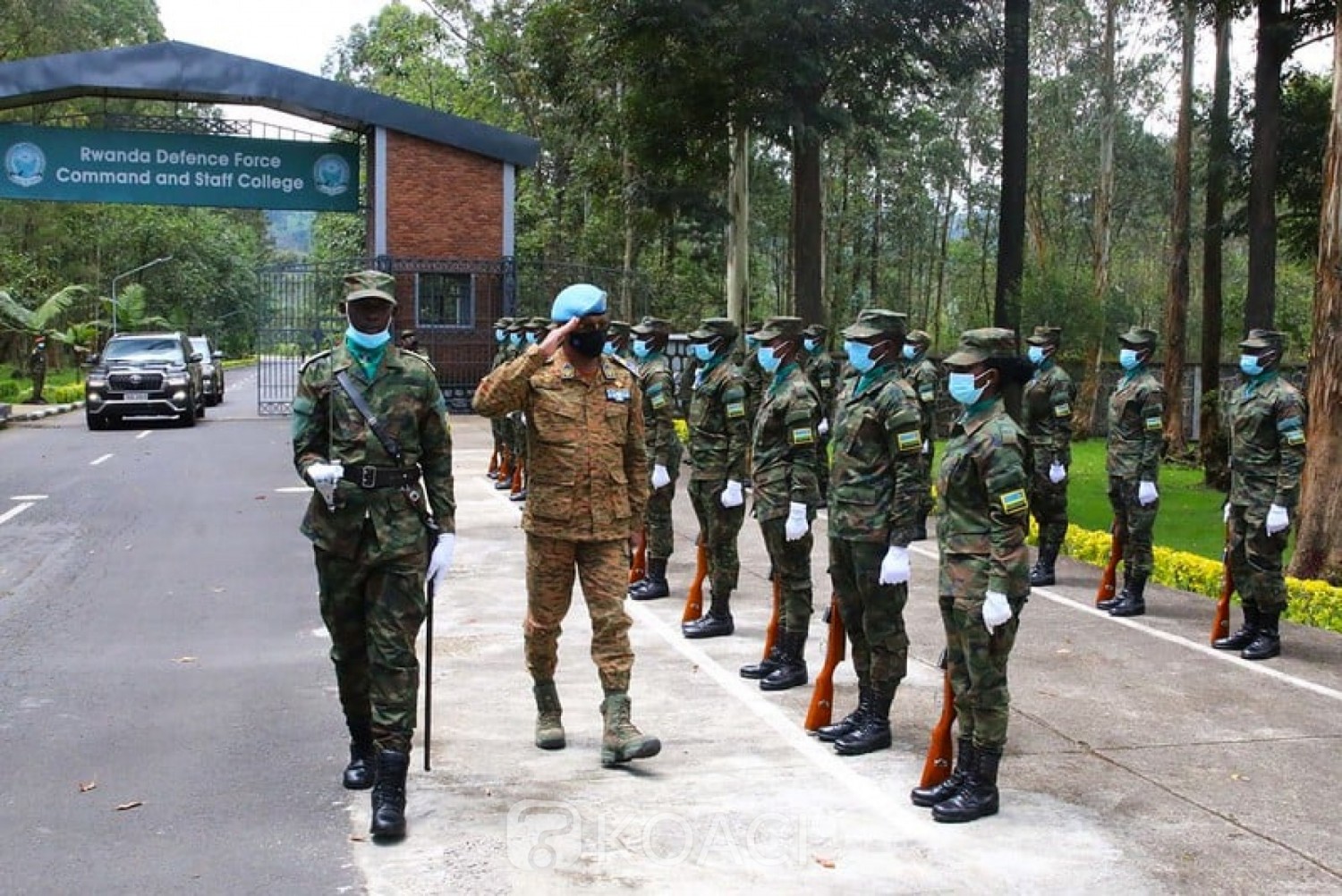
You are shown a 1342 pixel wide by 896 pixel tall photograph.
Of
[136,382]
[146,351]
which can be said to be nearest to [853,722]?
[136,382]

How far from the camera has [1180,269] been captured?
28203 mm

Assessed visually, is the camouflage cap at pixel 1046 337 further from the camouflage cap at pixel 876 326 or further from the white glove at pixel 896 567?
the white glove at pixel 896 567

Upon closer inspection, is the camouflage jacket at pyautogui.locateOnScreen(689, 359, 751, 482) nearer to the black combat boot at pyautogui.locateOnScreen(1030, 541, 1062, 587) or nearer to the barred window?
the black combat boot at pyautogui.locateOnScreen(1030, 541, 1062, 587)

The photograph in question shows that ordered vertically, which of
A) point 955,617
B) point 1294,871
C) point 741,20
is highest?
point 741,20

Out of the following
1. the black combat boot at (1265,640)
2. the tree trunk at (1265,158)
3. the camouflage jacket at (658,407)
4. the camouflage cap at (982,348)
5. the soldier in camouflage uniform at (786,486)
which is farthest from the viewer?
the tree trunk at (1265,158)

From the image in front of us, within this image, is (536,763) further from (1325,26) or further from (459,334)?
(459,334)

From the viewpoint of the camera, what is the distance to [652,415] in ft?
35.3

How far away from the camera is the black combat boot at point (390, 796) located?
5.34m

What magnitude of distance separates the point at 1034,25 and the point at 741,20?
2807cm

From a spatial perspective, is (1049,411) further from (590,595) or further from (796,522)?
(590,595)

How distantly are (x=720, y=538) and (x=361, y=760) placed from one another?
3.60 meters

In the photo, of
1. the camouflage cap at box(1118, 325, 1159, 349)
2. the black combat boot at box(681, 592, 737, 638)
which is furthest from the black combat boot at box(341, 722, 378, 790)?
the camouflage cap at box(1118, 325, 1159, 349)

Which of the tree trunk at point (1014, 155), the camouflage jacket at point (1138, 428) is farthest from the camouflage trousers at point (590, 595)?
the tree trunk at point (1014, 155)

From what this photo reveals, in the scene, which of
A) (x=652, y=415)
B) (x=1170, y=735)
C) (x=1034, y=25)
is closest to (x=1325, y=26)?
(x=652, y=415)
